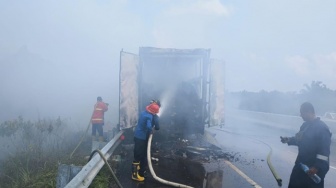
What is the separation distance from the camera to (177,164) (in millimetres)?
7055

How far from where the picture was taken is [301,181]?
4219 millimetres

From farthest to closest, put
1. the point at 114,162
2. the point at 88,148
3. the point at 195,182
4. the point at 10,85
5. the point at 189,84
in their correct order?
the point at 10,85
the point at 189,84
the point at 88,148
the point at 114,162
the point at 195,182

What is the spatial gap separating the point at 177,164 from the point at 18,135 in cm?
654

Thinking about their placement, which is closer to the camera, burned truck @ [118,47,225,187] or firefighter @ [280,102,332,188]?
firefighter @ [280,102,332,188]

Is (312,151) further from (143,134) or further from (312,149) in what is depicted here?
(143,134)

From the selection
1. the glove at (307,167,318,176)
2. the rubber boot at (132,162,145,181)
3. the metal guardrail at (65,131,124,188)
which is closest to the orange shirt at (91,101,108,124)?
the rubber boot at (132,162,145,181)

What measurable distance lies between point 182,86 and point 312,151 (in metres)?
6.79

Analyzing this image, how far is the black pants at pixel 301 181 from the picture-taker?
404cm

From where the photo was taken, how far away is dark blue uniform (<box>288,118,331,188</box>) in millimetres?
3975

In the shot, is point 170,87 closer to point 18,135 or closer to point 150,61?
point 150,61

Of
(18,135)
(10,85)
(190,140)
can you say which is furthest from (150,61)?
(10,85)

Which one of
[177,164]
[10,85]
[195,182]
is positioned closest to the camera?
[195,182]

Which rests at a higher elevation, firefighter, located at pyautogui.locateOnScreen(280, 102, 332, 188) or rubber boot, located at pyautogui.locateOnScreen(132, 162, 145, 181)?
firefighter, located at pyautogui.locateOnScreen(280, 102, 332, 188)

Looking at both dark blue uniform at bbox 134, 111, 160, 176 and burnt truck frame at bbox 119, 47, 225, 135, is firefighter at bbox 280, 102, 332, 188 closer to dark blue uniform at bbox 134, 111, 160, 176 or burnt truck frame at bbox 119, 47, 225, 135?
dark blue uniform at bbox 134, 111, 160, 176
